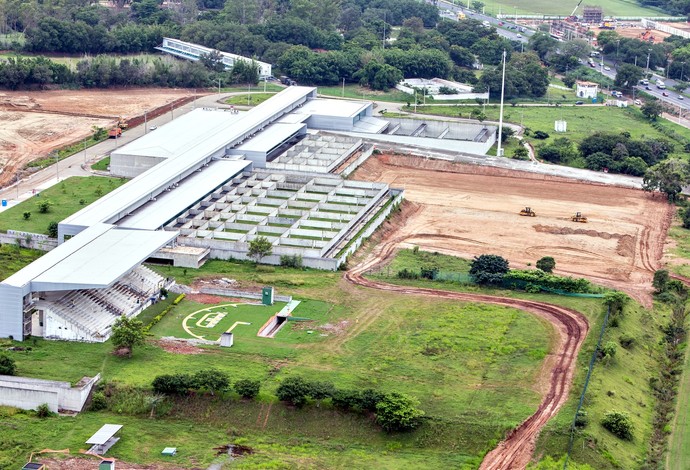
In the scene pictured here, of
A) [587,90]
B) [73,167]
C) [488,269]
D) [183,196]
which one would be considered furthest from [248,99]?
[488,269]

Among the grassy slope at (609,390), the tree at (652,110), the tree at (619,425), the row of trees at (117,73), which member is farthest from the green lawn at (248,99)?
the tree at (619,425)

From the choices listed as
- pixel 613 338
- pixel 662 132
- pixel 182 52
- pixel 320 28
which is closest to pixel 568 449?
pixel 613 338

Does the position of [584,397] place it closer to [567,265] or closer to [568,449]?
[568,449]

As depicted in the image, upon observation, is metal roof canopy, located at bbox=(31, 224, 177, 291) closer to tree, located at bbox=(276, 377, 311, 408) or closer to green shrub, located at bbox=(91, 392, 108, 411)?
green shrub, located at bbox=(91, 392, 108, 411)

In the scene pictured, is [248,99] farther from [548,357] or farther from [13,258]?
[548,357]

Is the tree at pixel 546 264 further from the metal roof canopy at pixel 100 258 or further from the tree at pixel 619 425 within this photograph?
the metal roof canopy at pixel 100 258
